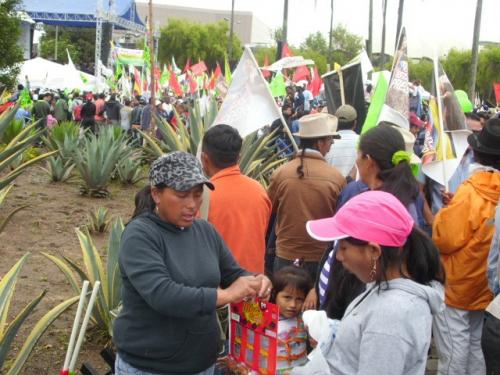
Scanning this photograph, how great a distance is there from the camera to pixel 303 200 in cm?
454

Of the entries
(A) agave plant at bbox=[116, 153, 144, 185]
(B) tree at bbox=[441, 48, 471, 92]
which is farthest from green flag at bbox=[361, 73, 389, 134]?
(B) tree at bbox=[441, 48, 471, 92]

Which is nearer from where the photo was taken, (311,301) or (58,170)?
(311,301)

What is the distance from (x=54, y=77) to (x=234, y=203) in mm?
29835

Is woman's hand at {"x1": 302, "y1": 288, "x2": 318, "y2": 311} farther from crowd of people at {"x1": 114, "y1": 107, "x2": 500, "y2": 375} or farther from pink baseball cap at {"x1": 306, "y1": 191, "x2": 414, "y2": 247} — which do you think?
pink baseball cap at {"x1": 306, "y1": 191, "x2": 414, "y2": 247}

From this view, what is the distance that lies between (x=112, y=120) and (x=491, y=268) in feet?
61.8

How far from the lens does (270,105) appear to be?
218 inches

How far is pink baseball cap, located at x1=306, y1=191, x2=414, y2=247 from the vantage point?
2.26m

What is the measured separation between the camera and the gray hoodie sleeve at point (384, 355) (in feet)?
6.93

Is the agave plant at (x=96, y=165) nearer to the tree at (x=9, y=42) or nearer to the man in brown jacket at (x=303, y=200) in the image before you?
the tree at (x=9, y=42)

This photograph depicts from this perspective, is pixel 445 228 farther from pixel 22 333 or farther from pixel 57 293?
pixel 57 293

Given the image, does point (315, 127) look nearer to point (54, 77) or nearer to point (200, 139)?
point (200, 139)

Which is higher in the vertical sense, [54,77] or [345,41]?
[345,41]

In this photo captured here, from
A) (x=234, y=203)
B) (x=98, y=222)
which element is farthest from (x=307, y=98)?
(x=234, y=203)

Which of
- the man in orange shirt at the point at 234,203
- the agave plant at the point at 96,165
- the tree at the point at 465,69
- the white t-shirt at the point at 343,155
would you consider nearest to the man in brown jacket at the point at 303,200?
the man in orange shirt at the point at 234,203
